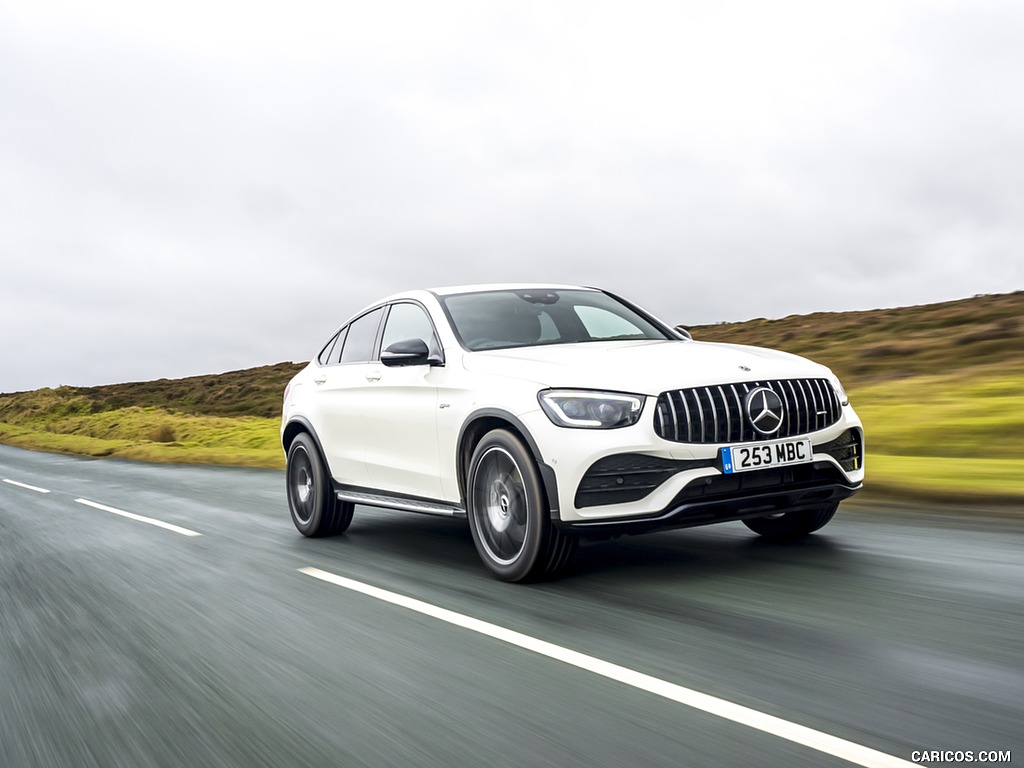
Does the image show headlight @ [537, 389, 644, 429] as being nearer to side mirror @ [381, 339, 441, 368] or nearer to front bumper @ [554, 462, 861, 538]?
front bumper @ [554, 462, 861, 538]

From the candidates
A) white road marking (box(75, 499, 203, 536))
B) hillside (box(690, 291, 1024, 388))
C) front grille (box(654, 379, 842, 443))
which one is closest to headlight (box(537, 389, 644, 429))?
front grille (box(654, 379, 842, 443))

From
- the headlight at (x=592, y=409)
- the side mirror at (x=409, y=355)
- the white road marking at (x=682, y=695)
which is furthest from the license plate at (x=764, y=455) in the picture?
the side mirror at (x=409, y=355)

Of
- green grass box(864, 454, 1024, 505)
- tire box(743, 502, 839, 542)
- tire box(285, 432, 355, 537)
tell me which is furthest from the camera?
tire box(285, 432, 355, 537)

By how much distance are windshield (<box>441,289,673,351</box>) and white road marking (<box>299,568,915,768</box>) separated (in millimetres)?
1835

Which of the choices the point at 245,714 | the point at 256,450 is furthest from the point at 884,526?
the point at 256,450

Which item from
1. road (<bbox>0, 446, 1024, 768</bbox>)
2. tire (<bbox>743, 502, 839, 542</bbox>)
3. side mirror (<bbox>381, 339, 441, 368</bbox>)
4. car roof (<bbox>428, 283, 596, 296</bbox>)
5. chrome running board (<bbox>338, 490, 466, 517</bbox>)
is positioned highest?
car roof (<bbox>428, 283, 596, 296</bbox>)

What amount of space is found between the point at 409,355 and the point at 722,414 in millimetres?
2008

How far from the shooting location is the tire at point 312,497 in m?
8.04

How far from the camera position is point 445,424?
20.0 feet

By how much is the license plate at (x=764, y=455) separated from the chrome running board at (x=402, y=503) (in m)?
1.70

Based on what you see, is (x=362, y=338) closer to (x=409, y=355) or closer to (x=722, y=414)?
(x=409, y=355)

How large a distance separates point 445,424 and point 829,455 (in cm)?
220

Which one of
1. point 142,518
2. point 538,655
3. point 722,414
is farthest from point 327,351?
point 538,655

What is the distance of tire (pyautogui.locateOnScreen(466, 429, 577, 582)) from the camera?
206 inches
